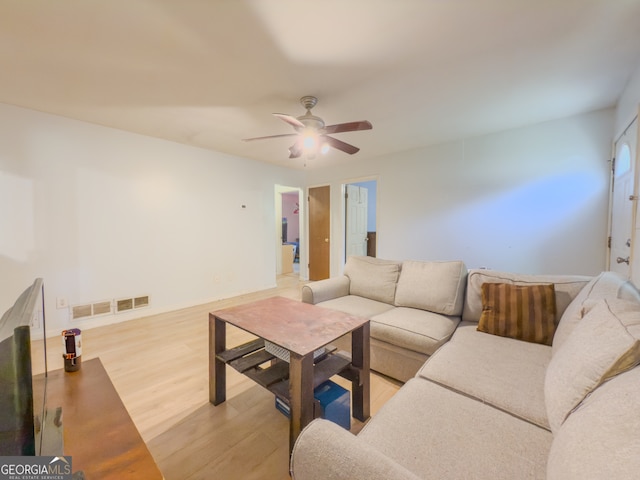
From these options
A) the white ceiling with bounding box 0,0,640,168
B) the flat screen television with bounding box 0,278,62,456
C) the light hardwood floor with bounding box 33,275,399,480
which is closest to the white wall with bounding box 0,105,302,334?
the white ceiling with bounding box 0,0,640,168

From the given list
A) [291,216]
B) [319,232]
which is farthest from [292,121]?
[291,216]

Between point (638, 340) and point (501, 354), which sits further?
point (501, 354)

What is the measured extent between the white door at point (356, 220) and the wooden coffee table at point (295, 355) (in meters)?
3.47

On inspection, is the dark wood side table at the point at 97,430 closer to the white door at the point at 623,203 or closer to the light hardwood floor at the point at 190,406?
the light hardwood floor at the point at 190,406

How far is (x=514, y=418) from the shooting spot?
103cm

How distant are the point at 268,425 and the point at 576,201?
3708mm

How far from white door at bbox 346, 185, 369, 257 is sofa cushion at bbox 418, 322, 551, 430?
3.65 meters

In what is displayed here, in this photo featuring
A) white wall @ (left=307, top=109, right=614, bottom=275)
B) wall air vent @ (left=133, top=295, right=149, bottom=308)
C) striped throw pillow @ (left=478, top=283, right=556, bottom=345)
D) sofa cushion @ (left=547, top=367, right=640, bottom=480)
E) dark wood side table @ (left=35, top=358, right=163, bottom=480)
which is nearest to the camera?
sofa cushion @ (left=547, top=367, right=640, bottom=480)

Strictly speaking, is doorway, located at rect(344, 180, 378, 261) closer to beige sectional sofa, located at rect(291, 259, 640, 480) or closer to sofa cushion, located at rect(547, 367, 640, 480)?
beige sectional sofa, located at rect(291, 259, 640, 480)

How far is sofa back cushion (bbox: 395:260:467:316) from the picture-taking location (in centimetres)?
216

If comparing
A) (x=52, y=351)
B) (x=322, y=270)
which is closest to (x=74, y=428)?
(x=52, y=351)

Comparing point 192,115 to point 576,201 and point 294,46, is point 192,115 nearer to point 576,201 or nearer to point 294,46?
point 294,46

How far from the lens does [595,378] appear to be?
31.9 inches

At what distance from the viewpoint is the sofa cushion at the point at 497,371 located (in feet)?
3.62
